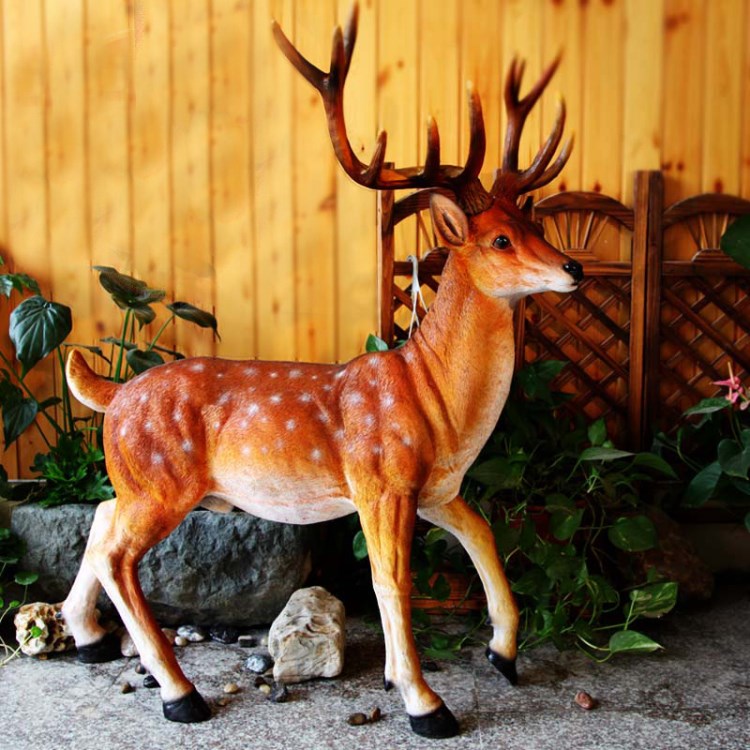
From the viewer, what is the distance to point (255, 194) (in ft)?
9.05

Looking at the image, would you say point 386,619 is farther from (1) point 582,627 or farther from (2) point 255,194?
(2) point 255,194

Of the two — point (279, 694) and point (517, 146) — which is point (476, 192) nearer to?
point (517, 146)

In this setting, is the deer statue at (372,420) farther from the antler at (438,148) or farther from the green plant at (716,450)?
the green plant at (716,450)

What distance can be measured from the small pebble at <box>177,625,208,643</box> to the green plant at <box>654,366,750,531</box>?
1537 mm

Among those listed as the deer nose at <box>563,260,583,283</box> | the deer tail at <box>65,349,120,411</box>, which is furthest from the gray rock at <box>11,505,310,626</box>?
the deer nose at <box>563,260,583,283</box>

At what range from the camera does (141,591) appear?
5.96 feet

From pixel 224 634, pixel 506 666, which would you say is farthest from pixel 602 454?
pixel 224 634

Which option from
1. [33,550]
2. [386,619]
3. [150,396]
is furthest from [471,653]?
[33,550]

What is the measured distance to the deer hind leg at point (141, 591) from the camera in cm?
177

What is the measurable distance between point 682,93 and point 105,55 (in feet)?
6.70

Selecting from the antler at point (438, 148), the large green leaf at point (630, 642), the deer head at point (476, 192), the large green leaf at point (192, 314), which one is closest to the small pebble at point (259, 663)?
the large green leaf at point (630, 642)

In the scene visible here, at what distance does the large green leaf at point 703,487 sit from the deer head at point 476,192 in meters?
1.09

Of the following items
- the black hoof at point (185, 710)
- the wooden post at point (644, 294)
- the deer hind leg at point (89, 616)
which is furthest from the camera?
the wooden post at point (644, 294)

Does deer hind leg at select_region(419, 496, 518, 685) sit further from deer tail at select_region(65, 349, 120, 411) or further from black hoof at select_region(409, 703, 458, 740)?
deer tail at select_region(65, 349, 120, 411)
